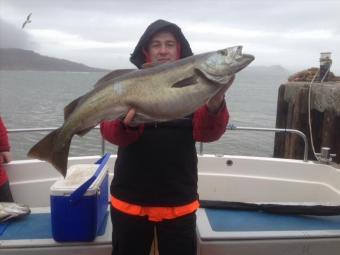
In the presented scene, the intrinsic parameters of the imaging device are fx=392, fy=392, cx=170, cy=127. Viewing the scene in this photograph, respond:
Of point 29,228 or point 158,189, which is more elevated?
point 158,189

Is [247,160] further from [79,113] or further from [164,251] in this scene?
[79,113]

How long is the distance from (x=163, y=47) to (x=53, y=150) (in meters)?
1.26

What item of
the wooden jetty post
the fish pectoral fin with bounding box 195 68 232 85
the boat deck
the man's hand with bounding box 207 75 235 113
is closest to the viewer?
the fish pectoral fin with bounding box 195 68 232 85

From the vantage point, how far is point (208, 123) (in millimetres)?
3033

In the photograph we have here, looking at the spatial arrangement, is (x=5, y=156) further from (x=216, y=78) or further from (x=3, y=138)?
(x=216, y=78)

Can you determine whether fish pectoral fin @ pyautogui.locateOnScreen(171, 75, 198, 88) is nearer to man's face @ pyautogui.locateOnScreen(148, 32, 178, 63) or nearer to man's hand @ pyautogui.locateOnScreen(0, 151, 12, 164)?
man's face @ pyautogui.locateOnScreen(148, 32, 178, 63)

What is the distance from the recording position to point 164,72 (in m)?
2.80

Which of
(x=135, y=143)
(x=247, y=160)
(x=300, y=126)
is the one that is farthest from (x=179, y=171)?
(x=300, y=126)

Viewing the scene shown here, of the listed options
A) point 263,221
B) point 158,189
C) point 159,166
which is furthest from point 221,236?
point 159,166

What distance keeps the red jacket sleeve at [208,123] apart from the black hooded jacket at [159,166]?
6.8 inches

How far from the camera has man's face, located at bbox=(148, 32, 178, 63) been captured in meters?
3.34

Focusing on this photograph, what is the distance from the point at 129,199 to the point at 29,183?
314cm

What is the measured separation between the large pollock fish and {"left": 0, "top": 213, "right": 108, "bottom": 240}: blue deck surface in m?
1.46

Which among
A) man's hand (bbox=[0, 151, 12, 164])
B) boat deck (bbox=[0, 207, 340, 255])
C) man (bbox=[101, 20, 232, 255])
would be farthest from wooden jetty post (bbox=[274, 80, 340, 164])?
man (bbox=[101, 20, 232, 255])
